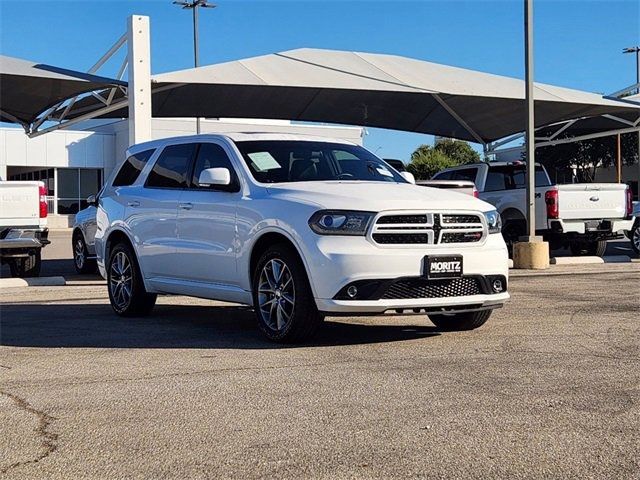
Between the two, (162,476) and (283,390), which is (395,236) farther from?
(162,476)

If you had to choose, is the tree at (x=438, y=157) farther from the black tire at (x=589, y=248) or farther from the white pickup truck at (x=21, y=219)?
the white pickup truck at (x=21, y=219)

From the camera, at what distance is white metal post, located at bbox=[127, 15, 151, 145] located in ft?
50.5

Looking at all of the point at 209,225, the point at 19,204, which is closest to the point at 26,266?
the point at 19,204

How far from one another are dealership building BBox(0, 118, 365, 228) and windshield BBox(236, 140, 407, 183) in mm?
37386

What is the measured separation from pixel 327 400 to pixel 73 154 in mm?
44286

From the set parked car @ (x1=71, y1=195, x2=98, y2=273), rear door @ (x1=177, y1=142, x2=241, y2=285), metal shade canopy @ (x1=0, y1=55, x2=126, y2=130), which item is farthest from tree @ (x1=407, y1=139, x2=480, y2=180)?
rear door @ (x1=177, y1=142, x2=241, y2=285)

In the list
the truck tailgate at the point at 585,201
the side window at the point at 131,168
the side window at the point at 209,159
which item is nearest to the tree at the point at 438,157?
the truck tailgate at the point at 585,201

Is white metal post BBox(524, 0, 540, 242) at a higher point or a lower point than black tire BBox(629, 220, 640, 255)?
higher

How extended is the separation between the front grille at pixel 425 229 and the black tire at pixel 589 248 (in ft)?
39.2

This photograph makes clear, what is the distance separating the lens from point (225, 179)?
25.4ft

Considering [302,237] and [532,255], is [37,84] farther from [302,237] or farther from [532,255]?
[302,237]

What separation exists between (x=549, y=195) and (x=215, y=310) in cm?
921

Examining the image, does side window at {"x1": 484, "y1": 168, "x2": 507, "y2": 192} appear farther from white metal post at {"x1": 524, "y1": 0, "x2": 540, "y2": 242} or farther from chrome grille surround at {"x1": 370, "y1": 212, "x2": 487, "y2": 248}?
chrome grille surround at {"x1": 370, "y1": 212, "x2": 487, "y2": 248}

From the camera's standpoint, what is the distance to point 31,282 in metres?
13.5
